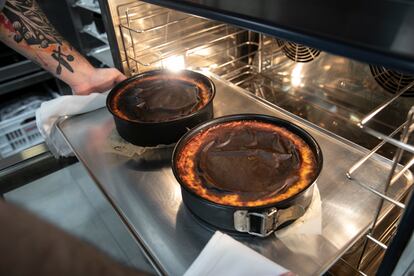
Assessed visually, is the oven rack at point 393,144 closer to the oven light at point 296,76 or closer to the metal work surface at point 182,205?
the metal work surface at point 182,205

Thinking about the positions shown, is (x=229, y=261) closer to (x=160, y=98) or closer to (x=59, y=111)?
(x=160, y=98)

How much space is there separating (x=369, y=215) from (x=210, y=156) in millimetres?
288

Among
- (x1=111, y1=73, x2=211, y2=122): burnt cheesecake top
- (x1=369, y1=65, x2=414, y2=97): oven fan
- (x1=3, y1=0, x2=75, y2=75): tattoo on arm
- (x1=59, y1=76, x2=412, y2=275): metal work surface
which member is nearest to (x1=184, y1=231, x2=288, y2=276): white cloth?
(x1=59, y1=76, x2=412, y2=275): metal work surface

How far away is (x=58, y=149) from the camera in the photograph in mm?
938

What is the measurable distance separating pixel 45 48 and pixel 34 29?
0.19 feet

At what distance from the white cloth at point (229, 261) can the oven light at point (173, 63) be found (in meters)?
0.60

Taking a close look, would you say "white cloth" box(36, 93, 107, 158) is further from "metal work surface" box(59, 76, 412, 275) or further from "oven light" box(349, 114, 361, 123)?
"oven light" box(349, 114, 361, 123)

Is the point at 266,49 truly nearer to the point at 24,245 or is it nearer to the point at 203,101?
the point at 203,101

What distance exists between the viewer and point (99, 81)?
98 centimetres

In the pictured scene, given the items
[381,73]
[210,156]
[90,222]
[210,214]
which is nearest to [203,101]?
[210,156]

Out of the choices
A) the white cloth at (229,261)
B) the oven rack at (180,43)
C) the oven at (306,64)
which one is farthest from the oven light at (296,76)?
the white cloth at (229,261)

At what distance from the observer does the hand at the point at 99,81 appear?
0.96m

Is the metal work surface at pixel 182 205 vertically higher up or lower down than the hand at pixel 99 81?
lower down

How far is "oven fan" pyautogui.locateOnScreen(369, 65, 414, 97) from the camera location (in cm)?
78
